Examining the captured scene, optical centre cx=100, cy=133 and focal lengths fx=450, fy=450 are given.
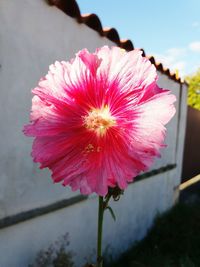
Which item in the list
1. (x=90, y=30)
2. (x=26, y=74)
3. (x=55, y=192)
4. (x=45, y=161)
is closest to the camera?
(x=45, y=161)

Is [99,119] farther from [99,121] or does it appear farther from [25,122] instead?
[25,122]

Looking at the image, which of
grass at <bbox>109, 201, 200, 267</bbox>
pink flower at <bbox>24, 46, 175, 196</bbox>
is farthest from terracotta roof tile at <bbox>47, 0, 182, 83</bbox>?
pink flower at <bbox>24, 46, 175, 196</bbox>

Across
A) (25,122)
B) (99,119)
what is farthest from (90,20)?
(99,119)

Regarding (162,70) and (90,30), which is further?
(162,70)

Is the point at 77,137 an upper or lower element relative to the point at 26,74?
lower

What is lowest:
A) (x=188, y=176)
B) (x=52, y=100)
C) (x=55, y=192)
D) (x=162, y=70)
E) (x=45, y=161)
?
(x=188, y=176)

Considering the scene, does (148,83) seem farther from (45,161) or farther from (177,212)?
(177,212)

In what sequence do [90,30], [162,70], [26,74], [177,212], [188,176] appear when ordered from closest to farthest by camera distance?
[26,74]
[90,30]
[162,70]
[177,212]
[188,176]

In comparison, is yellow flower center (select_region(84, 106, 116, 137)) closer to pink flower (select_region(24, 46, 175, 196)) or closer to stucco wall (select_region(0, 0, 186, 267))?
pink flower (select_region(24, 46, 175, 196))

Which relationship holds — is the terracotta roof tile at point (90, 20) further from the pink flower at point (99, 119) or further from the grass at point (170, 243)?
the pink flower at point (99, 119)

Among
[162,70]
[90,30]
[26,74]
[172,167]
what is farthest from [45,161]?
[172,167]
